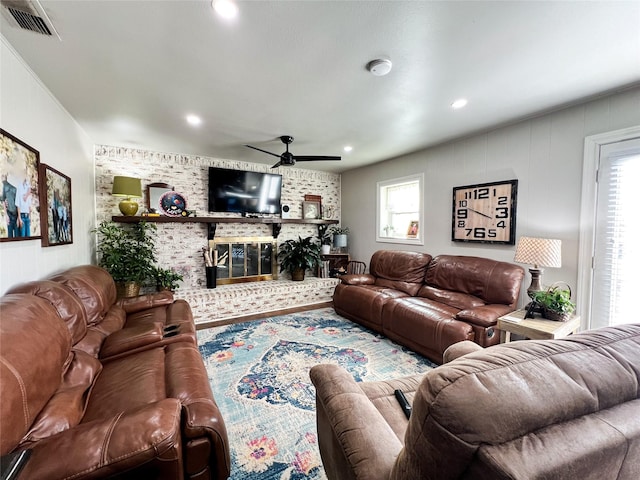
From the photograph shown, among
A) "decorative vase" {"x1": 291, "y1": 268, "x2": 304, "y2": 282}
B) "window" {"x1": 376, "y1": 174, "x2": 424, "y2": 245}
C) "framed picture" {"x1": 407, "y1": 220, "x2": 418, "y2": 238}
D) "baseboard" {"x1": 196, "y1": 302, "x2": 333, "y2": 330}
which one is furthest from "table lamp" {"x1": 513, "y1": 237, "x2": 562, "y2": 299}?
"decorative vase" {"x1": 291, "y1": 268, "x2": 304, "y2": 282}

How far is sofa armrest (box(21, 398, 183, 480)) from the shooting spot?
2.80 feet

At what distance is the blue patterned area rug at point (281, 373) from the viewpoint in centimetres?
165

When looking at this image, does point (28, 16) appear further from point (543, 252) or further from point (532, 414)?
point (543, 252)

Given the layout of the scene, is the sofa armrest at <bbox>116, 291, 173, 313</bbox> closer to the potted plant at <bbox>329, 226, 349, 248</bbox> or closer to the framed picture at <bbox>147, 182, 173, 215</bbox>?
the framed picture at <bbox>147, 182, 173, 215</bbox>

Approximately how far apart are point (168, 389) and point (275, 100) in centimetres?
242

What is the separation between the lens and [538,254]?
8.32 feet

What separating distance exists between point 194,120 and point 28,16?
1543mm

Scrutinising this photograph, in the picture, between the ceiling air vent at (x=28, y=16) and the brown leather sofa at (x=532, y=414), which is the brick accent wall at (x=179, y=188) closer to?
the ceiling air vent at (x=28, y=16)

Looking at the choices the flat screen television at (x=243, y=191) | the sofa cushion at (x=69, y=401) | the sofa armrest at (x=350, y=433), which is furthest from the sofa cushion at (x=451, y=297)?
the sofa cushion at (x=69, y=401)

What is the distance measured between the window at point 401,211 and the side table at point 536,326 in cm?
197

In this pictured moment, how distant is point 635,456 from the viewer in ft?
2.11

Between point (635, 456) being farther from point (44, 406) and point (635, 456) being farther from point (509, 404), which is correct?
point (44, 406)

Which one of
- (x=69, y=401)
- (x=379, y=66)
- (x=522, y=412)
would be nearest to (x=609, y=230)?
(x=379, y=66)

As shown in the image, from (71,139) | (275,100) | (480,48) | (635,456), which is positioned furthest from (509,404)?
(71,139)
